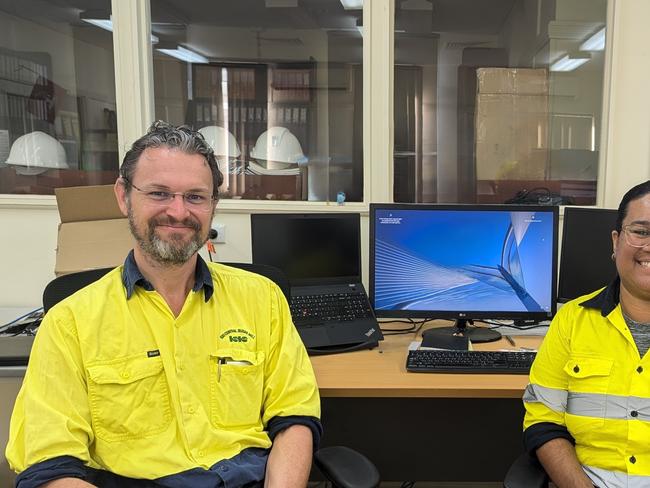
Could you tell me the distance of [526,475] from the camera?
48.7 inches

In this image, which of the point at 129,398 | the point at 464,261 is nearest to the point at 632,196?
the point at 464,261

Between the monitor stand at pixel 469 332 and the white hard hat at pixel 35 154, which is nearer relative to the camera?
the monitor stand at pixel 469 332

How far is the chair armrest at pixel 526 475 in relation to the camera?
121cm

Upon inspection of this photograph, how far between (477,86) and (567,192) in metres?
0.69

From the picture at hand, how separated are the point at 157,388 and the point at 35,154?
1.95 metres

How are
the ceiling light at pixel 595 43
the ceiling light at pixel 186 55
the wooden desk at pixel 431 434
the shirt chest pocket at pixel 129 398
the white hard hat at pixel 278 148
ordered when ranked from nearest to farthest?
the shirt chest pocket at pixel 129 398 → the wooden desk at pixel 431 434 → the ceiling light at pixel 595 43 → the white hard hat at pixel 278 148 → the ceiling light at pixel 186 55

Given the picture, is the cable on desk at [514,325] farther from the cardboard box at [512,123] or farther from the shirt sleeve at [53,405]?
the shirt sleeve at [53,405]

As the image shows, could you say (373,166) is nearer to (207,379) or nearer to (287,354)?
(287,354)

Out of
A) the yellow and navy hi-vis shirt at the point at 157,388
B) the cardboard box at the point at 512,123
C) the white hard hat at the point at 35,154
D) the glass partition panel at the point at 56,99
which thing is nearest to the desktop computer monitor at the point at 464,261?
the yellow and navy hi-vis shirt at the point at 157,388

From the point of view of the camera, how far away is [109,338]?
1191 mm

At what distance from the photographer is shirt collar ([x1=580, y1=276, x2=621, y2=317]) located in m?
1.35

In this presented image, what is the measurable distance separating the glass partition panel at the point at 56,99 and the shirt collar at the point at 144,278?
1478 mm

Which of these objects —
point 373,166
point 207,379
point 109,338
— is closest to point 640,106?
point 373,166

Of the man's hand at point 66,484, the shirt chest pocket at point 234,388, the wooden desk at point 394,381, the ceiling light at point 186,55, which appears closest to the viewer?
the man's hand at point 66,484
